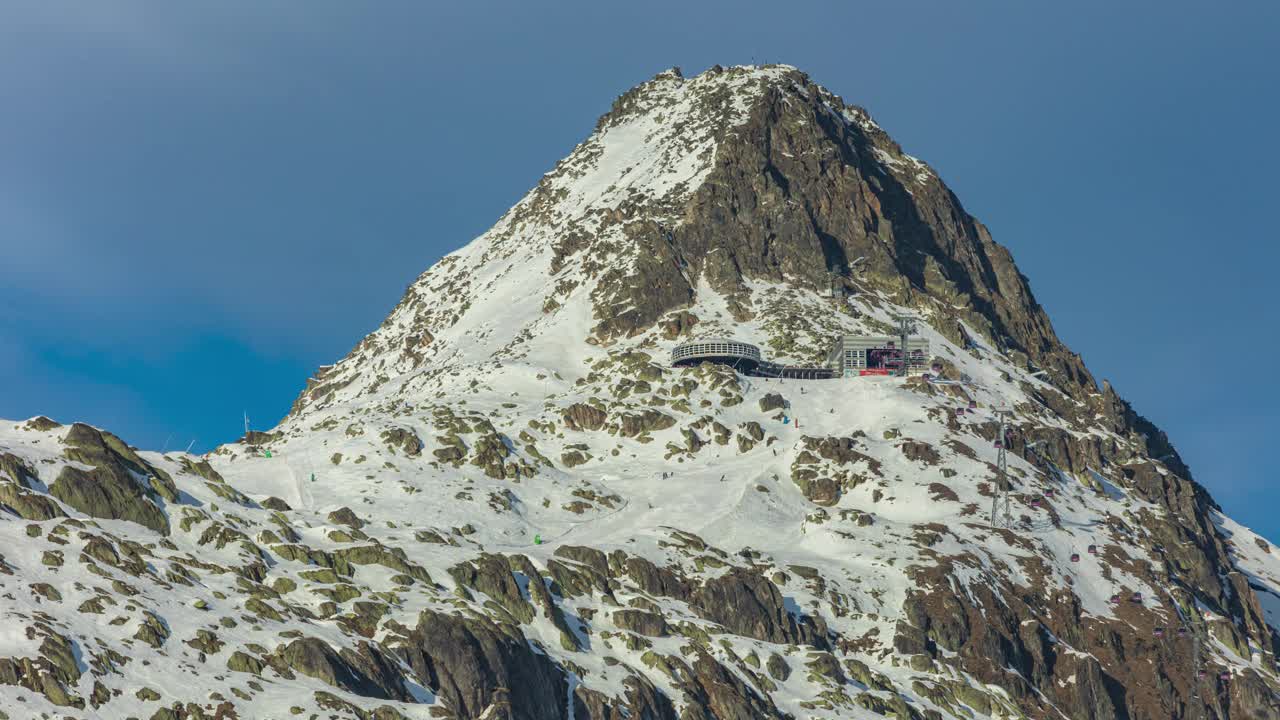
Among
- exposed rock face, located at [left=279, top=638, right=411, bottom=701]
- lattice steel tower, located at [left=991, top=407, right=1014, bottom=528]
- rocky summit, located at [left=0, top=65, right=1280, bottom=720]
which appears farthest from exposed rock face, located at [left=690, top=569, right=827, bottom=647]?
exposed rock face, located at [left=279, top=638, right=411, bottom=701]

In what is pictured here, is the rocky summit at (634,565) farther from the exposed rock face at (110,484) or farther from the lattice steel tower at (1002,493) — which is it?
the lattice steel tower at (1002,493)

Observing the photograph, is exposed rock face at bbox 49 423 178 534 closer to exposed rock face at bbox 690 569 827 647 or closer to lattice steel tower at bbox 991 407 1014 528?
exposed rock face at bbox 690 569 827 647

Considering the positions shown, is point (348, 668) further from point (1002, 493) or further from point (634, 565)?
point (1002, 493)

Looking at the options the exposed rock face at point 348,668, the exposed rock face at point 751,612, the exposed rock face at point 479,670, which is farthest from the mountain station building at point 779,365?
the exposed rock face at point 348,668

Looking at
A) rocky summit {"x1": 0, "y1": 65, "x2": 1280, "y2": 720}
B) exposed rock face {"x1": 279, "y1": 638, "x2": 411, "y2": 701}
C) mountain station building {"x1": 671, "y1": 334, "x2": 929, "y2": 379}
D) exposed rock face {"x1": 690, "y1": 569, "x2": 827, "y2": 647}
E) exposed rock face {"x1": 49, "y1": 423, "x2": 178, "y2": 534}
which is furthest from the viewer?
mountain station building {"x1": 671, "y1": 334, "x2": 929, "y2": 379}

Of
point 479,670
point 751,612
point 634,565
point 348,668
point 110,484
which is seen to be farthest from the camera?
point 634,565

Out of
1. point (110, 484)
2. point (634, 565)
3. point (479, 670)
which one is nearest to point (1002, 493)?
point (634, 565)

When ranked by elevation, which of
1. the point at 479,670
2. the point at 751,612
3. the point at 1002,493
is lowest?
the point at 479,670

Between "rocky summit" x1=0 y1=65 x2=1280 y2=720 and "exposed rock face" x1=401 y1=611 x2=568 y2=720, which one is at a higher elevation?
"rocky summit" x1=0 y1=65 x2=1280 y2=720

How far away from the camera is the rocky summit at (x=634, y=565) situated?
80750mm

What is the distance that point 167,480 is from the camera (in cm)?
10331

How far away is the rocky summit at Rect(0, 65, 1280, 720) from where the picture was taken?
80.8 meters

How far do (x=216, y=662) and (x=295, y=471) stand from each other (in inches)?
2797

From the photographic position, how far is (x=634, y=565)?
126 meters
